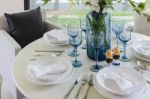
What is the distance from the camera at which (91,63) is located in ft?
4.99

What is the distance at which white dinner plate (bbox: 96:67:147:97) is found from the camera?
1158 mm

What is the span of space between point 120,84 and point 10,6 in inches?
93.7

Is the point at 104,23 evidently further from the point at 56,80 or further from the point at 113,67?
the point at 56,80

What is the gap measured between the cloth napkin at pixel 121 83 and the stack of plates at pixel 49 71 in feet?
0.70

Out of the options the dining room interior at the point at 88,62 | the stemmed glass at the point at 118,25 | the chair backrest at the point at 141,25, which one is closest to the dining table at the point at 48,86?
the dining room interior at the point at 88,62

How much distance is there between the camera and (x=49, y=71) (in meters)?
1.35

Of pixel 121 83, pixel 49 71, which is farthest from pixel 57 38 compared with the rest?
pixel 121 83

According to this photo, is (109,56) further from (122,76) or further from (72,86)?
(72,86)

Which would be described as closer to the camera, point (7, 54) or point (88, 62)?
point (88, 62)

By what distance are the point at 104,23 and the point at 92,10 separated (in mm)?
101

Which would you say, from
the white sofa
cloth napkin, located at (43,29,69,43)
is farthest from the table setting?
the white sofa

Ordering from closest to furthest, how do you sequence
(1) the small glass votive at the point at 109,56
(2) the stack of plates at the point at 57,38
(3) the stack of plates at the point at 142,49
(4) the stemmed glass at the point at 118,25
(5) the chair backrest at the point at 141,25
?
(1) the small glass votive at the point at 109,56 < (3) the stack of plates at the point at 142,49 < (4) the stemmed glass at the point at 118,25 < (2) the stack of plates at the point at 57,38 < (5) the chair backrest at the point at 141,25

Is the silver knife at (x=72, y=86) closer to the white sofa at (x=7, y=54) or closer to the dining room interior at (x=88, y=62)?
the dining room interior at (x=88, y=62)

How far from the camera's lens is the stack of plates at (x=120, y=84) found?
115cm
